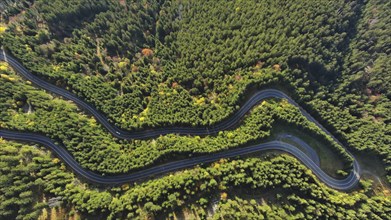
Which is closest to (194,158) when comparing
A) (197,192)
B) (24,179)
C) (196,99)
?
(197,192)

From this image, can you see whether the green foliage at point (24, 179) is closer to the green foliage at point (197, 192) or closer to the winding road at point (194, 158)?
the green foliage at point (197, 192)

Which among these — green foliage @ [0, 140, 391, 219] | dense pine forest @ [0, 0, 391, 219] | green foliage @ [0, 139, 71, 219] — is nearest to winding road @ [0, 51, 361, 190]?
dense pine forest @ [0, 0, 391, 219]

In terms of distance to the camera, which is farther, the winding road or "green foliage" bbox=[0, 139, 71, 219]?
the winding road

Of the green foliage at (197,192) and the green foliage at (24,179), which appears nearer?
the green foliage at (24,179)

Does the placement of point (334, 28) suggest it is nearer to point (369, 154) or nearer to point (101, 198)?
point (369, 154)

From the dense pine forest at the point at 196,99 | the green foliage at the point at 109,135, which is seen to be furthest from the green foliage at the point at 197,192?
the green foliage at the point at 109,135

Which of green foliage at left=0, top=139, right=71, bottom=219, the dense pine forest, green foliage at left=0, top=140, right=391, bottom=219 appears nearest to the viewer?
green foliage at left=0, top=139, right=71, bottom=219

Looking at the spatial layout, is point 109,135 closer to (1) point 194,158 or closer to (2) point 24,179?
(2) point 24,179

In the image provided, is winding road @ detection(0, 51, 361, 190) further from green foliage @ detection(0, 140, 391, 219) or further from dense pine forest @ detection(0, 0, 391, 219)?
green foliage @ detection(0, 140, 391, 219)

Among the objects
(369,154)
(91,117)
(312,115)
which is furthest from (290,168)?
(91,117)

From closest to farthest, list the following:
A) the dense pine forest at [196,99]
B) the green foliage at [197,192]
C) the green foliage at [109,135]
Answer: the green foliage at [197,192] < the dense pine forest at [196,99] < the green foliage at [109,135]
